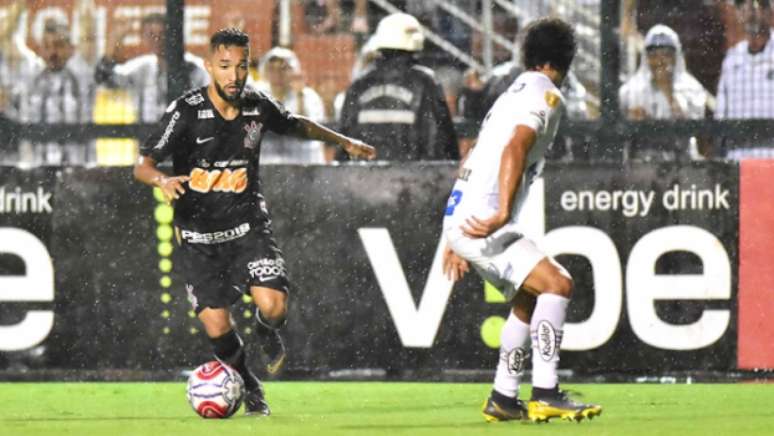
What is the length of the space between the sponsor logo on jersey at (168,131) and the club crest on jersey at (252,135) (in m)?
0.37

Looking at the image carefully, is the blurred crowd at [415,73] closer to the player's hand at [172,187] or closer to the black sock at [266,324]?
the black sock at [266,324]

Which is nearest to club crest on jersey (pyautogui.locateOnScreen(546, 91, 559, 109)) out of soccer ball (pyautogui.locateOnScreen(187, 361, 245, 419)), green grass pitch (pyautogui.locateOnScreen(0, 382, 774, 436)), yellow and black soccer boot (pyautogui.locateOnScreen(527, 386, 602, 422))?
yellow and black soccer boot (pyautogui.locateOnScreen(527, 386, 602, 422))

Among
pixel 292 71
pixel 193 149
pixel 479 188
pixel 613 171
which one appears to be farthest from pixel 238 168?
pixel 613 171

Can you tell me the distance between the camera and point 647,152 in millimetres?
11680

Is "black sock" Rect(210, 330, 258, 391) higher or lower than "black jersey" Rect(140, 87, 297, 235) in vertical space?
lower

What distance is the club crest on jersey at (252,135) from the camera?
950 centimetres

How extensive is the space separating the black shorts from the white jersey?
105 cm

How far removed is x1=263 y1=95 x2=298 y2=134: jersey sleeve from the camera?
9.66m

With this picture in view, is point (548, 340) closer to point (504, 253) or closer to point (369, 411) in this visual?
point (504, 253)

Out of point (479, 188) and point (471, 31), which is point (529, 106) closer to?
point (479, 188)

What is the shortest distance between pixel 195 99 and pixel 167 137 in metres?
0.26

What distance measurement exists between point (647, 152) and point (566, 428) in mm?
3631

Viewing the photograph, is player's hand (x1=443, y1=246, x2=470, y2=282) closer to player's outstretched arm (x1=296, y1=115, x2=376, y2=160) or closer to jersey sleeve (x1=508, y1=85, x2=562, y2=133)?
jersey sleeve (x1=508, y1=85, x2=562, y2=133)

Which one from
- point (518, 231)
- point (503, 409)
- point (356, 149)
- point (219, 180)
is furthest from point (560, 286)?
point (219, 180)
